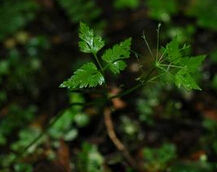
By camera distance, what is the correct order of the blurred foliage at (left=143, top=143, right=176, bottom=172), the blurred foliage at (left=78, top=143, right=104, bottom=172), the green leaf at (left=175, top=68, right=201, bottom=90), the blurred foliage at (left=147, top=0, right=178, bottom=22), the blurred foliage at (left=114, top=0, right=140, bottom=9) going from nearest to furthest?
1. the green leaf at (left=175, top=68, right=201, bottom=90)
2. the blurred foliage at (left=78, top=143, right=104, bottom=172)
3. the blurred foliage at (left=143, top=143, right=176, bottom=172)
4. the blurred foliage at (left=147, top=0, right=178, bottom=22)
5. the blurred foliage at (left=114, top=0, right=140, bottom=9)

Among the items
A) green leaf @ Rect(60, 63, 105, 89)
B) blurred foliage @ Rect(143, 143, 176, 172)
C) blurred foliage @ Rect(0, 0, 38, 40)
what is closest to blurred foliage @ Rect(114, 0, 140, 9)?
blurred foliage @ Rect(0, 0, 38, 40)

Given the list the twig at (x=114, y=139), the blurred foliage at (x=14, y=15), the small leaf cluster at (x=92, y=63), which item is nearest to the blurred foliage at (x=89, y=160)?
the twig at (x=114, y=139)

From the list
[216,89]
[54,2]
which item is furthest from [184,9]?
[54,2]

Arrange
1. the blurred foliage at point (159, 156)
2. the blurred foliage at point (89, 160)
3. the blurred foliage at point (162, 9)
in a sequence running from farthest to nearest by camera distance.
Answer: the blurred foliage at point (162, 9) < the blurred foliage at point (159, 156) < the blurred foliage at point (89, 160)

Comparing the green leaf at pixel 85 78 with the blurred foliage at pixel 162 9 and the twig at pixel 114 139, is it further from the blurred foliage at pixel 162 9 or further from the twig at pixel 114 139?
the blurred foliage at pixel 162 9

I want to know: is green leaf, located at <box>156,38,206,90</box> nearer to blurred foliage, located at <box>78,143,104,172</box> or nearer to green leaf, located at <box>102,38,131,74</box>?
green leaf, located at <box>102,38,131,74</box>

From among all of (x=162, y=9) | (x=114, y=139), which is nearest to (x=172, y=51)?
(x=114, y=139)

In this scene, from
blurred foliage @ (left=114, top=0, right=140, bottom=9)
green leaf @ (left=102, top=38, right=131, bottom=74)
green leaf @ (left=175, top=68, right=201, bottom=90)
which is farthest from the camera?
blurred foliage @ (left=114, top=0, right=140, bottom=9)
